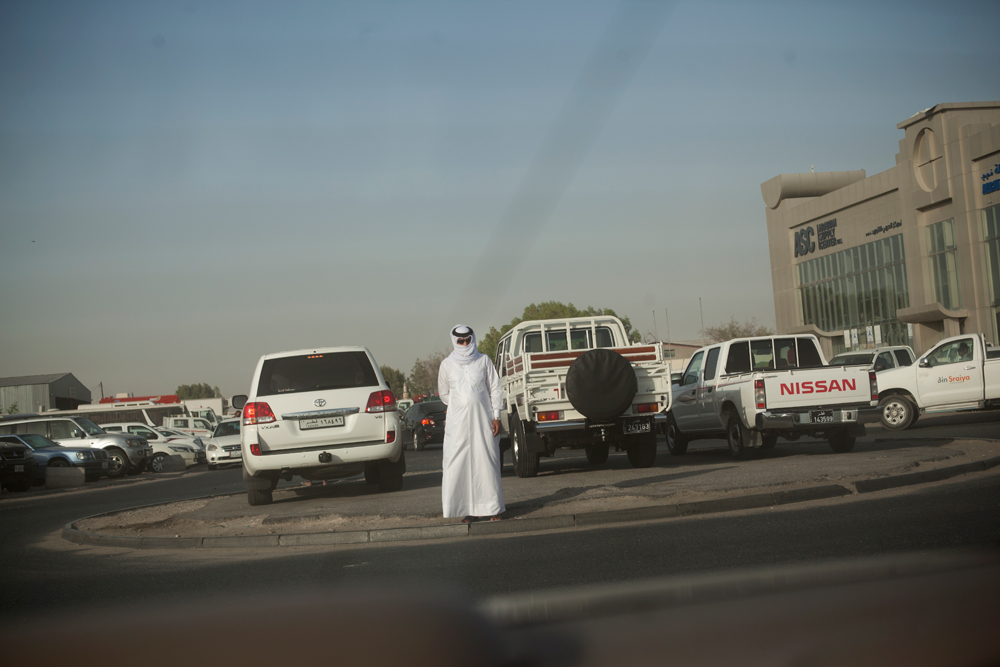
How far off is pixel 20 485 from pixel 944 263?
47.5 m

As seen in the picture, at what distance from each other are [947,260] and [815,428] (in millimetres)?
41370

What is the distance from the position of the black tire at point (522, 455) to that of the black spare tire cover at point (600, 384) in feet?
3.47

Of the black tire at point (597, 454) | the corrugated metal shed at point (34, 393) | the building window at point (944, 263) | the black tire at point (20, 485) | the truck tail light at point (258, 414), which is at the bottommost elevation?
the black tire at point (20, 485)

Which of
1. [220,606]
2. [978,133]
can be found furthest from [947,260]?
[220,606]

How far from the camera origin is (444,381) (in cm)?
854

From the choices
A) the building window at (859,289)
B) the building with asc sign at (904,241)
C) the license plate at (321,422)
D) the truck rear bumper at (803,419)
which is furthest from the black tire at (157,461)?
the building window at (859,289)

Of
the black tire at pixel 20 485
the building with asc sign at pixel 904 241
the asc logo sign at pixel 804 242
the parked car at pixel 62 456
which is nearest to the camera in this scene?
the black tire at pixel 20 485

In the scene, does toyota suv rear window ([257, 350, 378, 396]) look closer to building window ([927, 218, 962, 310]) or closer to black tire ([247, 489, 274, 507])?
black tire ([247, 489, 274, 507])

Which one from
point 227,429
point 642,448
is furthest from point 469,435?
point 227,429

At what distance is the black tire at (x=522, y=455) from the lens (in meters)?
12.4

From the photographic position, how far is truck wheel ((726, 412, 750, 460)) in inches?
530

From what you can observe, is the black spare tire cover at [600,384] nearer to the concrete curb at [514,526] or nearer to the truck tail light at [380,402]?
the truck tail light at [380,402]

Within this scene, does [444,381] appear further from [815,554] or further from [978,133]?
[978,133]

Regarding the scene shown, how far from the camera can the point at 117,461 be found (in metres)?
26.1
